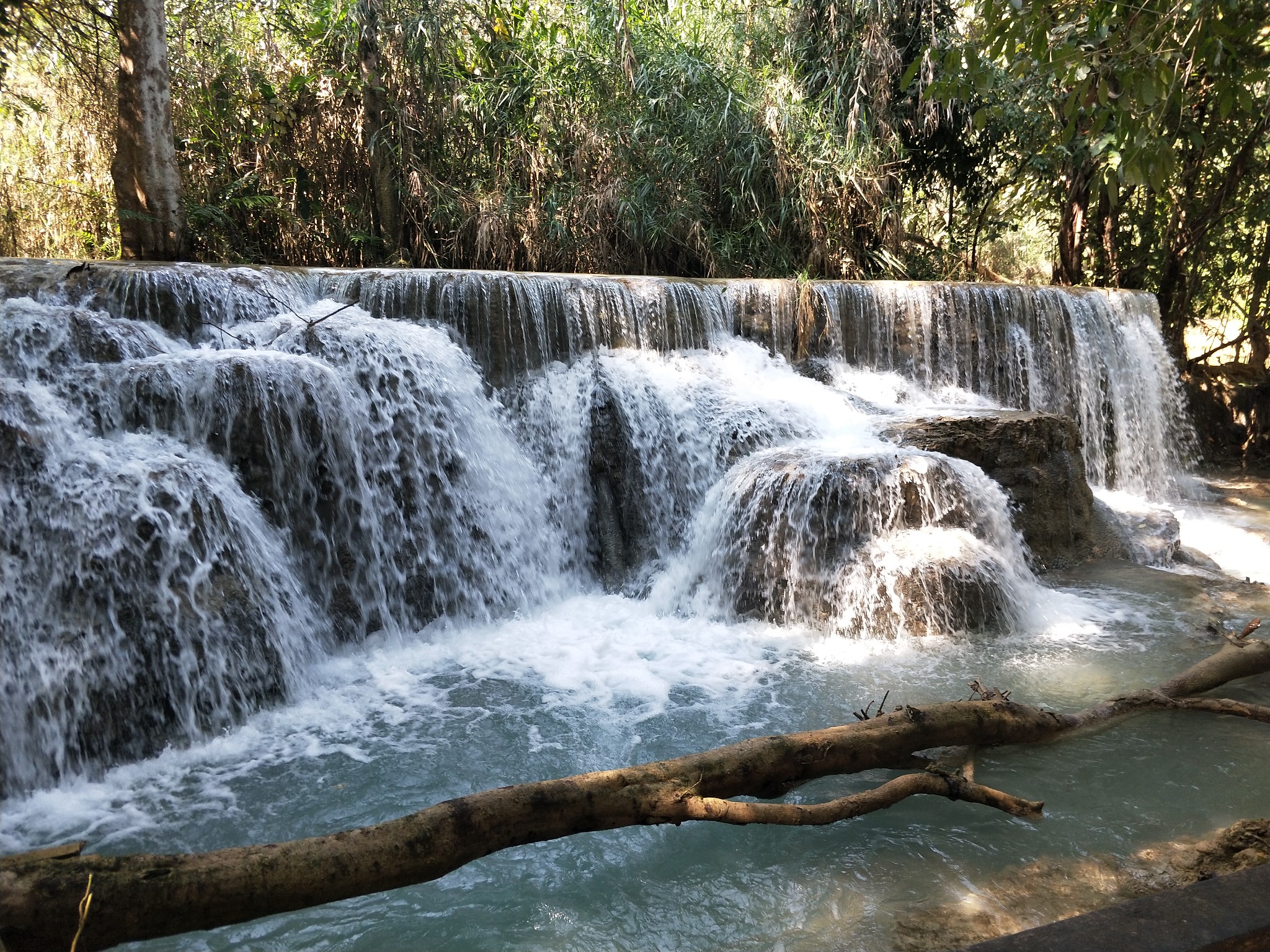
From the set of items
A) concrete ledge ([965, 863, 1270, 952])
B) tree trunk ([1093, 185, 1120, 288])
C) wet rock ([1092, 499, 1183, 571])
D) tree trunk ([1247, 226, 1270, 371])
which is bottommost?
wet rock ([1092, 499, 1183, 571])

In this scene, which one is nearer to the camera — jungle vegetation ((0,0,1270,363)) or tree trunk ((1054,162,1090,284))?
jungle vegetation ((0,0,1270,363))

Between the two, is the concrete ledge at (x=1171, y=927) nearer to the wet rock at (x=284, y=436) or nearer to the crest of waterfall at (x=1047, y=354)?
the wet rock at (x=284, y=436)

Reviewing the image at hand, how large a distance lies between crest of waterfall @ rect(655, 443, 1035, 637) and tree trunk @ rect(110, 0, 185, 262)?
210 inches

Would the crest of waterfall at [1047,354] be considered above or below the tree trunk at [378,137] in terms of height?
below

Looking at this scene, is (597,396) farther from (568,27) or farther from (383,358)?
(568,27)

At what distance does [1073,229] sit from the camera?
11.6 metres

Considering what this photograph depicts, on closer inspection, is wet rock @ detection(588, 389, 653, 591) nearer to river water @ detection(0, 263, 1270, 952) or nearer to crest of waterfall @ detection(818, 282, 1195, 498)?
river water @ detection(0, 263, 1270, 952)

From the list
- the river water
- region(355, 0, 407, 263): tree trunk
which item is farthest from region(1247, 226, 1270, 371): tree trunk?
region(355, 0, 407, 263): tree trunk

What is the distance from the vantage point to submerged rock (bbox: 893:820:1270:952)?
249cm

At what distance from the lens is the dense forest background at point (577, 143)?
901cm

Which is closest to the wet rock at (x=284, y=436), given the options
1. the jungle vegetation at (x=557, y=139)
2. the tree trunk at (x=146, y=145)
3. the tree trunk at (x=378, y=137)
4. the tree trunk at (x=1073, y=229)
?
the tree trunk at (x=146, y=145)

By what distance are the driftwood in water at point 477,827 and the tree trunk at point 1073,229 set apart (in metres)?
10.1

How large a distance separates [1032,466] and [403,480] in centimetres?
430

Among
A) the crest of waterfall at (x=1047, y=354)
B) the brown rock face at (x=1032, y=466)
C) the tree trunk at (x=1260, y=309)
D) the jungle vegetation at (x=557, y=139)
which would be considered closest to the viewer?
the brown rock face at (x=1032, y=466)
